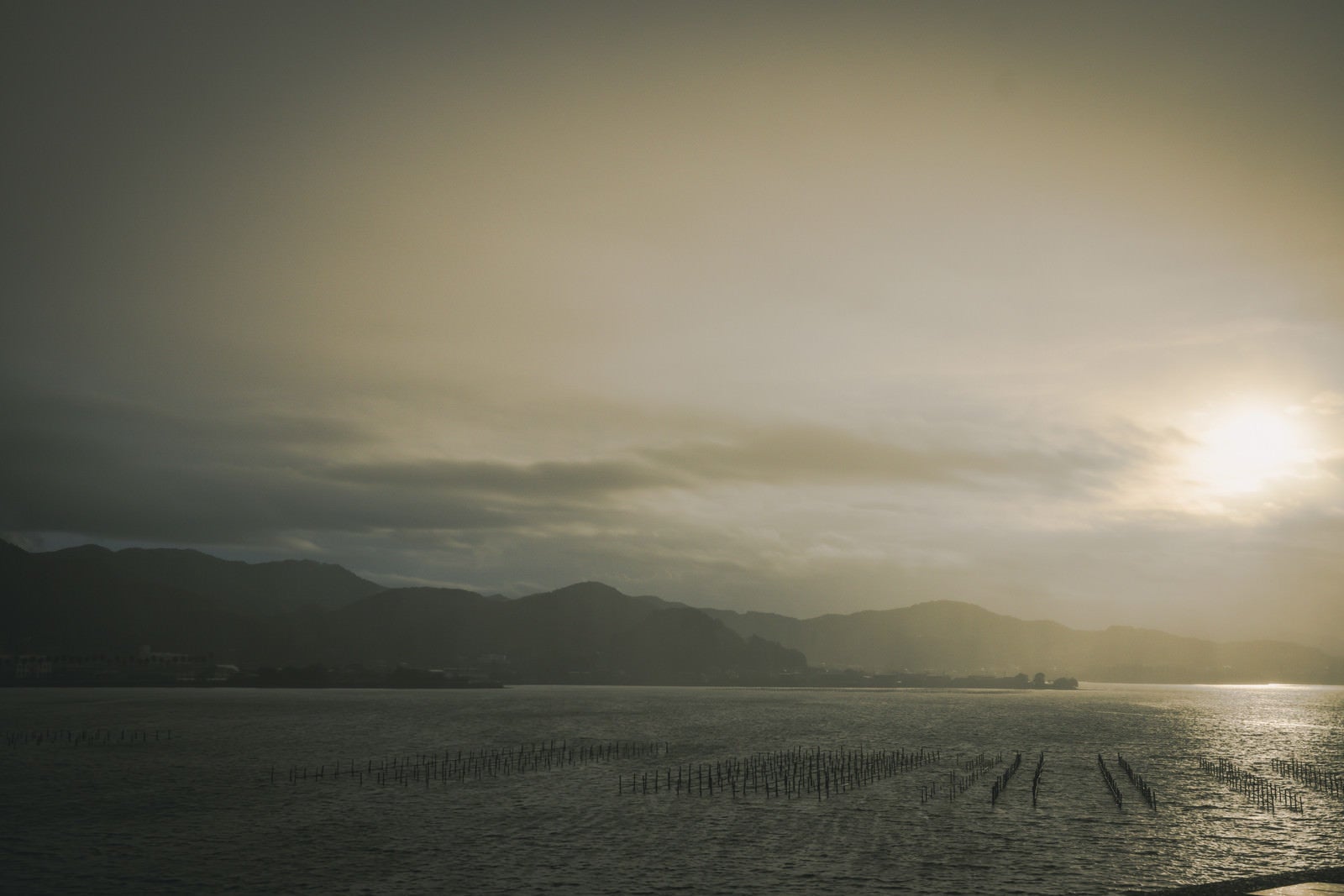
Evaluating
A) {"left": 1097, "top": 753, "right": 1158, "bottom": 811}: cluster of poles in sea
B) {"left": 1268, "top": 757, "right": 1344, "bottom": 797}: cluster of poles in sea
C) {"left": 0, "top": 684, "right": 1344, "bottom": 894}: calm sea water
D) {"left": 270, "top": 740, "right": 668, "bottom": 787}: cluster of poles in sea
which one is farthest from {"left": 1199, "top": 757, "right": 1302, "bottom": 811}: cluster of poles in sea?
{"left": 270, "top": 740, "right": 668, "bottom": 787}: cluster of poles in sea

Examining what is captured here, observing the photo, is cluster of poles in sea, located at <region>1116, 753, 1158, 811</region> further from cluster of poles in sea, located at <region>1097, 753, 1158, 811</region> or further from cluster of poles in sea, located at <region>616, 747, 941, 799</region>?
cluster of poles in sea, located at <region>616, 747, 941, 799</region>

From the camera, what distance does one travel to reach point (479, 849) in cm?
5988

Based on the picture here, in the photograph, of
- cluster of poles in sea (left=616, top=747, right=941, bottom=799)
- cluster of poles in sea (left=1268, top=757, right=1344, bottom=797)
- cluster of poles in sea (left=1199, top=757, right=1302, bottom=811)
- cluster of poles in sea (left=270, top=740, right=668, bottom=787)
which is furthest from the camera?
cluster of poles in sea (left=270, top=740, right=668, bottom=787)

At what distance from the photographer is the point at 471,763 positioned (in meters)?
108

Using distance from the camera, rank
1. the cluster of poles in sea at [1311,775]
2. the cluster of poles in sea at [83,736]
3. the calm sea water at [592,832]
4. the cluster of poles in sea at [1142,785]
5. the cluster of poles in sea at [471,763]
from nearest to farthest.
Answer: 1. the calm sea water at [592,832]
2. the cluster of poles in sea at [1142,785]
3. the cluster of poles in sea at [1311,775]
4. the cluster of poles in sea at [471,763]
5. the cluster of poles in sea at [83,736]

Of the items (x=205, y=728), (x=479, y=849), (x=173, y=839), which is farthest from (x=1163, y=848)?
(x=205, y=728)

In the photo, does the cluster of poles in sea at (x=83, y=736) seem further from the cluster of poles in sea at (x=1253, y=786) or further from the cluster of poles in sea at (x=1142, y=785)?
the cluster of poles in sea at (x=1253, y=786)

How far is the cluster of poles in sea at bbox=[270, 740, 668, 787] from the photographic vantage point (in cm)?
9614

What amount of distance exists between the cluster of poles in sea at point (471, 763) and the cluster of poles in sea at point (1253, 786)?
6812 centimetres

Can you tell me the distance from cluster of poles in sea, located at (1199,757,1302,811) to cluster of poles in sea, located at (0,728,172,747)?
145650 mm

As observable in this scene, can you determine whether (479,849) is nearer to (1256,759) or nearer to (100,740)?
(100,740)

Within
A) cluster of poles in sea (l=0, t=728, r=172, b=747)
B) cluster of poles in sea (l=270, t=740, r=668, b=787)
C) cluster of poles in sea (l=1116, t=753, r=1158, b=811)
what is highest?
cluster of poles in sea (l=1116, t=753, r=1158, b=811)

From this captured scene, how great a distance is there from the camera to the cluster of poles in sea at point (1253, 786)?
84.0 meters

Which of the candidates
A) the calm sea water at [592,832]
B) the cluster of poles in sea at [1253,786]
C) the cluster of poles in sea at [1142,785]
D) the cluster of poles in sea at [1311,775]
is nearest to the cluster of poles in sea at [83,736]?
the calm sea water at [592,832]
